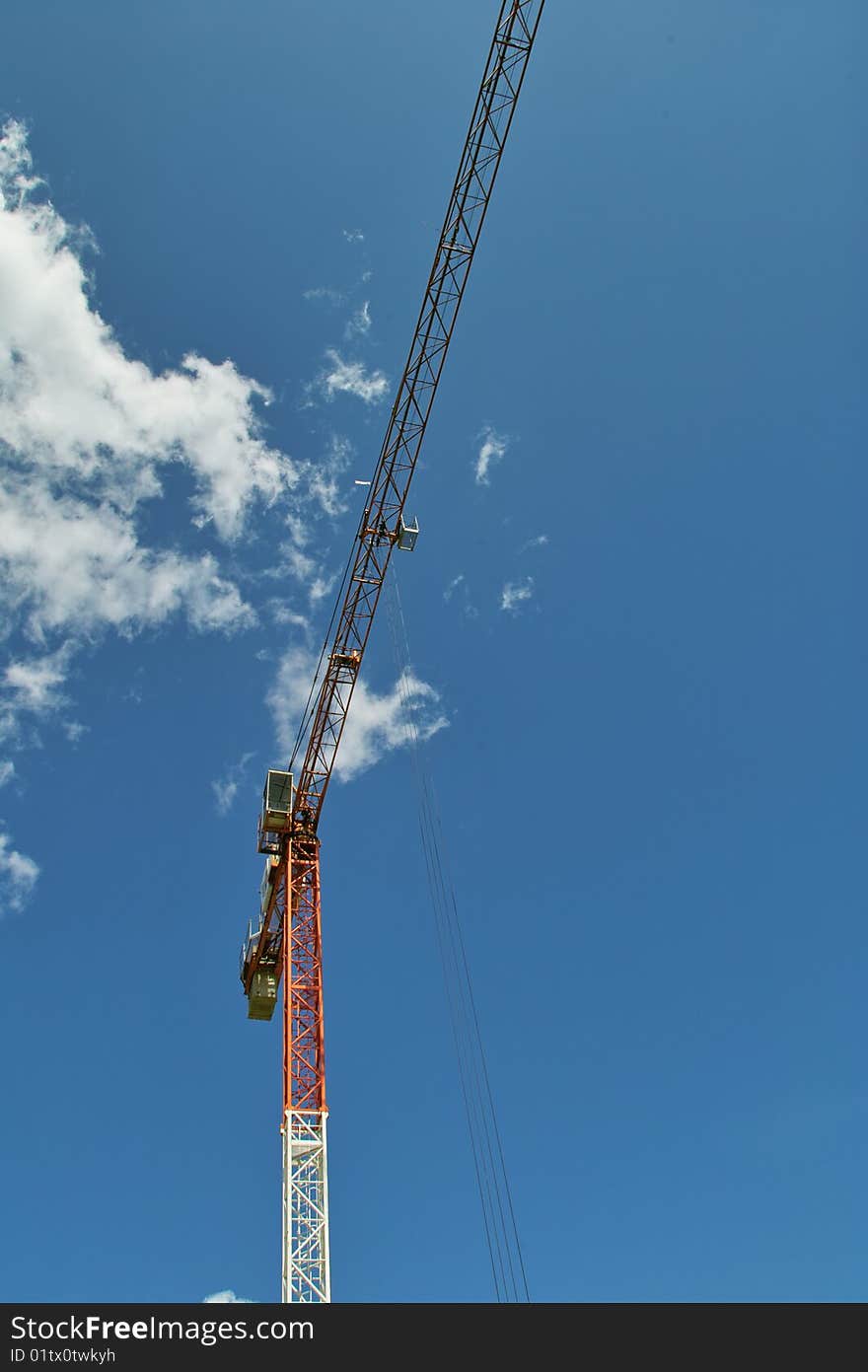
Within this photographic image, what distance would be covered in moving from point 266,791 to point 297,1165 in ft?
53.4

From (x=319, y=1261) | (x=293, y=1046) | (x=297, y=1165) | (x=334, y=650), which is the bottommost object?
(x=319, y=1261)

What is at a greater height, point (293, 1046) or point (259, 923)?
point (259, 923)

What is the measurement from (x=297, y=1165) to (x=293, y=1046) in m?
4.46

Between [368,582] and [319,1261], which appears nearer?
[319,1261]

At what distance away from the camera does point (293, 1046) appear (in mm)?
38062
